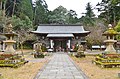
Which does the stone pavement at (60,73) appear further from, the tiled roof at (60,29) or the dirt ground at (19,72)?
the tiled roof at (60,29)

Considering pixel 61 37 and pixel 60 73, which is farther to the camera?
pixel 61 37

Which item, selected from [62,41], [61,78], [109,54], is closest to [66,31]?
[62,41]

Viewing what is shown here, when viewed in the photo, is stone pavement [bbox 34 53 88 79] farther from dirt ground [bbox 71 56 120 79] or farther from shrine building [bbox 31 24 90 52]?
shrine building [bbox 31 24 90 52]

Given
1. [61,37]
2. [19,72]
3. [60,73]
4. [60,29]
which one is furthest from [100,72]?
[60,29]

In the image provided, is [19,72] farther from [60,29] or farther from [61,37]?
[60,29]

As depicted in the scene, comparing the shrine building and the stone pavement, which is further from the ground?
the shrine building

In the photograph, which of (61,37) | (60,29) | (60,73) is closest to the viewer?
(60,73)

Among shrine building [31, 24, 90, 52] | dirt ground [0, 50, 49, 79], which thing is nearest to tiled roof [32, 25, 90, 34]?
shrine building [31, 24, 90, 52]

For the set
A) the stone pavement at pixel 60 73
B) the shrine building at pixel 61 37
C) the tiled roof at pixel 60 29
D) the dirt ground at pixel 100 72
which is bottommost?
the dirt ground at pixel 100 72

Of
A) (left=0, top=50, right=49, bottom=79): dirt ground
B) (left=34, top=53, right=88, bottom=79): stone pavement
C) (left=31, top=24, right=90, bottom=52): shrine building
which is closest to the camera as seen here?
(left=34, top=53, right=88, bottom=79): stone pavement

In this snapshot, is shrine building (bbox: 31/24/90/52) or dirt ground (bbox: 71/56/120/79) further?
shrine building (bbox: 31/24/90/52)

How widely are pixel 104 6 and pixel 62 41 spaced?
14.4 m

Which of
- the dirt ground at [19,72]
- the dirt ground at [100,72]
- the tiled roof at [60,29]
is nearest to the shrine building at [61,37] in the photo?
the tiled roof at [60,29]

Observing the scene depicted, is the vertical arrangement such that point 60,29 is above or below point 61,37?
above
